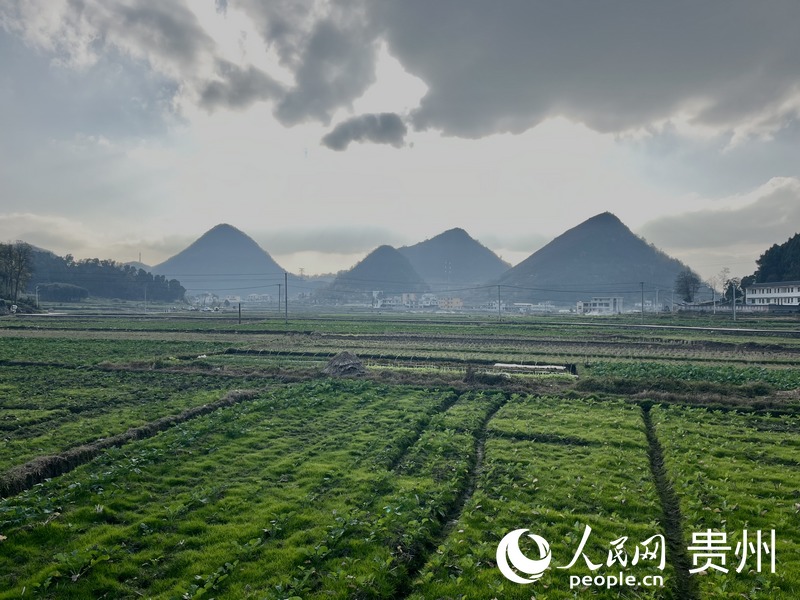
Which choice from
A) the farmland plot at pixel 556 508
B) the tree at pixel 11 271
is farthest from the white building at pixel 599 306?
→ the tree at pixel 11 271

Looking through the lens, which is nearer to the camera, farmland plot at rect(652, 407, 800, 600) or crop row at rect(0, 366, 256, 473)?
farmland plot at rect(652, 407, 800, 600)

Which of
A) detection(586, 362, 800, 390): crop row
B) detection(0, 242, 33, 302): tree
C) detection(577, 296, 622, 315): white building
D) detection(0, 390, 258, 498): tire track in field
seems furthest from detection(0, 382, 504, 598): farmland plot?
detection(577, 296, 622, 315): white building

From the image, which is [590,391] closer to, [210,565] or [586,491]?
[586,491]

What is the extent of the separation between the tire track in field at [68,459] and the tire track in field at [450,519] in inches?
453

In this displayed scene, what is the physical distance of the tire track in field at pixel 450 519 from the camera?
32.9 feet

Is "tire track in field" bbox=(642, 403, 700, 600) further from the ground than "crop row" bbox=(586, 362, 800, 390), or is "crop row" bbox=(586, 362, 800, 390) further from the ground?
"crop row" bbox=(586, 362, 800, 390)

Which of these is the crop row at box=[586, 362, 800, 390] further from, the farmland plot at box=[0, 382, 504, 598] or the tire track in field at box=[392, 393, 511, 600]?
the farmland plot at box=[0, 382, 504, 598]

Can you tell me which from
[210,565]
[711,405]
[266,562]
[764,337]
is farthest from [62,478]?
[764,337]

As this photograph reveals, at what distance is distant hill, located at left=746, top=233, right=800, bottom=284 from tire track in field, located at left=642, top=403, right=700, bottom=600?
143812 millimetres

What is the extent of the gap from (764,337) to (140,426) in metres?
71.0

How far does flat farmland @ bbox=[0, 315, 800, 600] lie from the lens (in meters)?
9.98

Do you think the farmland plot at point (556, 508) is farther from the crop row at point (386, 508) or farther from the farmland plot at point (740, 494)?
the farmland plot at point (740, 494)

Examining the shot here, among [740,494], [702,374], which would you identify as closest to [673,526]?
[740,494]

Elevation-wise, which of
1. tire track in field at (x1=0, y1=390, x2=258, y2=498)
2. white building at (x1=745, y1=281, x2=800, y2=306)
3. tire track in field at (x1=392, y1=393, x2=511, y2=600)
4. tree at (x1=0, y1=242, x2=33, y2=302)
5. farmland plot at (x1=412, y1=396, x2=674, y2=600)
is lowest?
A: tire track in field at (x1=392, y1=393, x2=511, y2=600)
